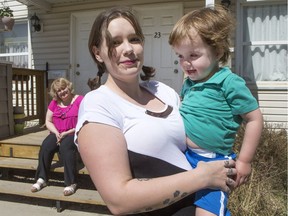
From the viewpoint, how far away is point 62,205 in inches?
155

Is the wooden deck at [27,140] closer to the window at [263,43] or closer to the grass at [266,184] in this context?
the grass at [266,184]

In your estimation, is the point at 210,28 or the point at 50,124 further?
the point at 50,124

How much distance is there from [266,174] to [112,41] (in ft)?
9.85

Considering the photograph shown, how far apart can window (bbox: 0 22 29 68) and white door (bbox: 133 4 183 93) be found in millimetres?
3113

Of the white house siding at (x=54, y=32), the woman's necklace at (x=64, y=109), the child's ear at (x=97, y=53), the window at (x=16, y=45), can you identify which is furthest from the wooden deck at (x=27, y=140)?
the child's ear at (x=97, y=53)

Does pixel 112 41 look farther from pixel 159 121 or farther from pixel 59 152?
pixel 59 152

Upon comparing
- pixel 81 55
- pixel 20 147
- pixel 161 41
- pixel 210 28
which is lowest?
pixel 20 147

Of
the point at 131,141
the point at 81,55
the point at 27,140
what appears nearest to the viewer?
the point at 131,141

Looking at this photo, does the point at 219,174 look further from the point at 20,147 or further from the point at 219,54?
the point at 20,147

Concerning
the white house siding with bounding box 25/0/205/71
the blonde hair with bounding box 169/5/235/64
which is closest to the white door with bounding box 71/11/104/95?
the white house siding with bounding box 25/0/205/71

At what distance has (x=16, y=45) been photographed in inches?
329

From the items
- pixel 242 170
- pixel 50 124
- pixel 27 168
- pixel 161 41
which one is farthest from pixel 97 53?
pixel 161 41

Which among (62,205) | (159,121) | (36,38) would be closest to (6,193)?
(62,205)

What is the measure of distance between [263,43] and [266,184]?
11.4 ft
